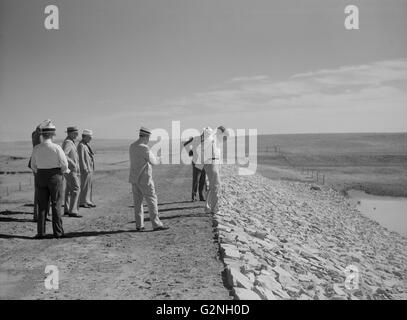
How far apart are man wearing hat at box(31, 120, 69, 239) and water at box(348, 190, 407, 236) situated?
1697 centimetres

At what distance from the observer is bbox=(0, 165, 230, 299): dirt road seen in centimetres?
520

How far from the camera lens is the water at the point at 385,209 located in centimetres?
2109

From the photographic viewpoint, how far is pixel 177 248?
721cm

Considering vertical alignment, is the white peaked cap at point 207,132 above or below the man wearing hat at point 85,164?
above

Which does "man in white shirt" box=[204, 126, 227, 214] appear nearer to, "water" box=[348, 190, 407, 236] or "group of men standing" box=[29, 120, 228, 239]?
"group of men standing" box=[29, 120, 228, 239]

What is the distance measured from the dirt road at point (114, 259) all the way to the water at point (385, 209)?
1475cm

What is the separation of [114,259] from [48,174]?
7.83 ft

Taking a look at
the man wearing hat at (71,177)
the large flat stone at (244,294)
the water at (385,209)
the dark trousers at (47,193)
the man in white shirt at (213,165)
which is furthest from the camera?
the water at (385,209)

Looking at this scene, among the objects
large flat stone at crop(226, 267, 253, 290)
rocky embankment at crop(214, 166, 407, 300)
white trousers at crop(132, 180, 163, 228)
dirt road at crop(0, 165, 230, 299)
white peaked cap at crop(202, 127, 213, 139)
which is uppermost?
white peaked cap at crop(202, 127, 213, 139)

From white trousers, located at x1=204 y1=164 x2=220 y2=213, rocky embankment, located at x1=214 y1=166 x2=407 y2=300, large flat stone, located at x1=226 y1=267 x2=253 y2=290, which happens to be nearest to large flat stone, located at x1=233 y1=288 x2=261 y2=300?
rocky embankment, located at x1=214 y1=166 x2=407 y2=300

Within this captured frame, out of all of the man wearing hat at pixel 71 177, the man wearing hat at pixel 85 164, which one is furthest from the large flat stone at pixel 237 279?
the man wearing hat at pixel 85 164

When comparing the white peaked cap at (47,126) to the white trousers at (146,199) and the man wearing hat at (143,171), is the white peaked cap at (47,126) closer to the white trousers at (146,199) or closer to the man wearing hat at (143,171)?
the man wearing hat at (143,171)

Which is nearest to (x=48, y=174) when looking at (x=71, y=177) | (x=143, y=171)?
(x=143, y=171)
